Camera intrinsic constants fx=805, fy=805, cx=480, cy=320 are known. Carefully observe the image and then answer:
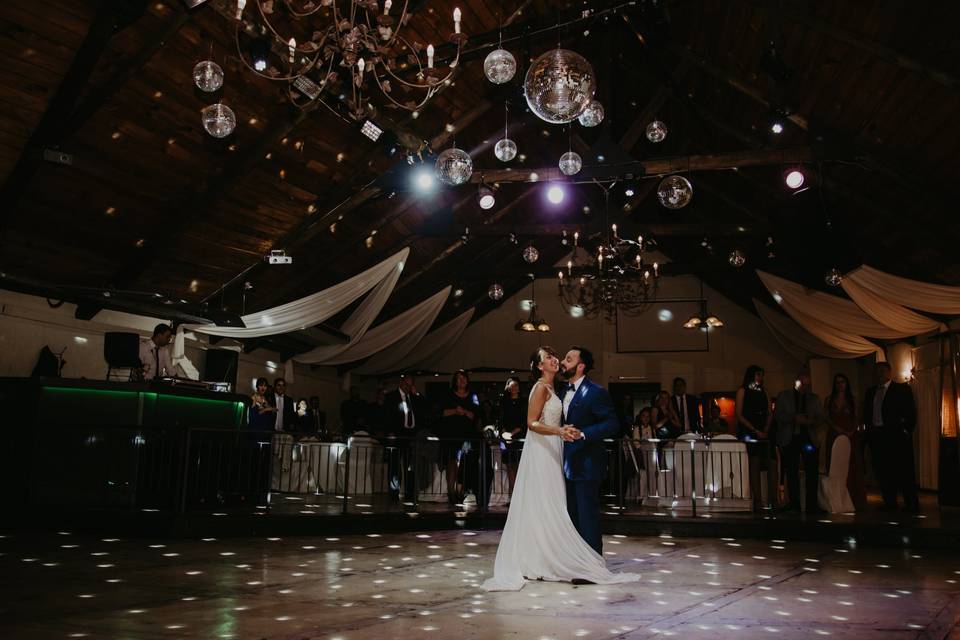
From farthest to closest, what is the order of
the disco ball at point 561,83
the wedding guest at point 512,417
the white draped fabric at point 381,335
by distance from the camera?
the white draped fabric at point 381,335 → the wedding guest at point 512,417 → the disco ball at point 561,83

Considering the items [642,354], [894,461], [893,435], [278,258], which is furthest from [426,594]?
[642,354]

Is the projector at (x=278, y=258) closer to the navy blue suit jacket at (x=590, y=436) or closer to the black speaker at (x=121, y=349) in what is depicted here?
the black speaker at (x=121, y=349)

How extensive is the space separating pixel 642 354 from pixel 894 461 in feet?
29.1

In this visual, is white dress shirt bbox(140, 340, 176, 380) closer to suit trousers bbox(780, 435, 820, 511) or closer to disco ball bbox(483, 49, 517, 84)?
disco ball bbox(483, 49, 517, 84)

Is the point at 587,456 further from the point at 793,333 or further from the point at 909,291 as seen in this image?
the point at 793,333

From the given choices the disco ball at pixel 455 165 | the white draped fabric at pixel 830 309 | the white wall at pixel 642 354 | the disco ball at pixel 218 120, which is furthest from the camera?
the white wall at pixel 642 354

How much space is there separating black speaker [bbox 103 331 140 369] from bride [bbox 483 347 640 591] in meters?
5.88

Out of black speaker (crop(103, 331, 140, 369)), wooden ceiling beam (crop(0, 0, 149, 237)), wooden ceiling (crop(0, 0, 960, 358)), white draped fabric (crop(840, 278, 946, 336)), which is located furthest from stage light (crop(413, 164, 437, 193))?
white draped fabric (crop(840, 278, 946, 336))

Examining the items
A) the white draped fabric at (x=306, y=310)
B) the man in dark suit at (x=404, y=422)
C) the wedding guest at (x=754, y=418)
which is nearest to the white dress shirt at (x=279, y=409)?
the white draped fabric at (x=306, y=310)

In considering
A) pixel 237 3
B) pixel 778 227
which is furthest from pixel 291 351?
pixel 237 3

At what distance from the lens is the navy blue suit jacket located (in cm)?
505

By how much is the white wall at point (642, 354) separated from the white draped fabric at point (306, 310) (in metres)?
7.57

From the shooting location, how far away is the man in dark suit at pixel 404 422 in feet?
34.3

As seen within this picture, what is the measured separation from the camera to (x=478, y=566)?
5664 millimetres
